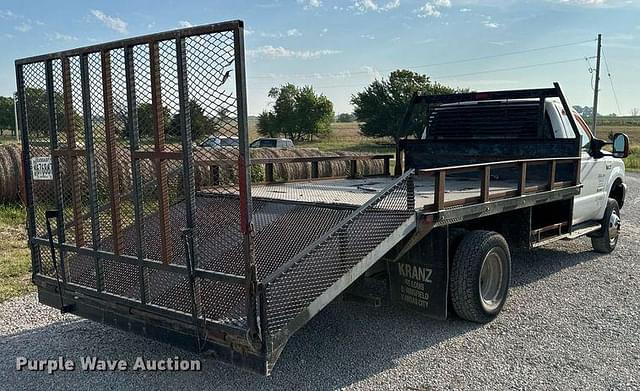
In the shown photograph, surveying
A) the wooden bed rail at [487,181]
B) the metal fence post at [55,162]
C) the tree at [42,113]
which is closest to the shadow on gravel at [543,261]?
the wooden bed rail at [487,181]

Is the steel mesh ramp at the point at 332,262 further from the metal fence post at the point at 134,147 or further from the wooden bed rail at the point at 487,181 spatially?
the metal fence post at the point at 134,147

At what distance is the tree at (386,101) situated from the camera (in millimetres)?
56969

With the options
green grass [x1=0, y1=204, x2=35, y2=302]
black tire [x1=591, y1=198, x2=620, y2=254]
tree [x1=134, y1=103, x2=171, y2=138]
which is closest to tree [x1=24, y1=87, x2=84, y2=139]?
tree [x1=134, y1=103, x2=171, y2=138]

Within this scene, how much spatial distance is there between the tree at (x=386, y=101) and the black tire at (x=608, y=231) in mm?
48008

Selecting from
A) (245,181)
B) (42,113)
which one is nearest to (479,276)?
(245,181)

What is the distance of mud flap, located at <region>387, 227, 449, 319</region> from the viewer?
4.97 m

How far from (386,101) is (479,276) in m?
53.7

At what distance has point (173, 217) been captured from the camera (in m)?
5.03

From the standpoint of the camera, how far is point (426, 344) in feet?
16.4

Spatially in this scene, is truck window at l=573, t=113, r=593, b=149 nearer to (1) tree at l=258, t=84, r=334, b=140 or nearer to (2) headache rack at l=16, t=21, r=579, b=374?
(2) headache rack at l=16, t=21, r=579, b=374

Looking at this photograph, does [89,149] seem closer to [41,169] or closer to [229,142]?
[41,169]

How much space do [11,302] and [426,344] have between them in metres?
4.50

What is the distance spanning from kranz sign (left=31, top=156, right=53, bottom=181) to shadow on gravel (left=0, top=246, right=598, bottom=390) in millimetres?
1488

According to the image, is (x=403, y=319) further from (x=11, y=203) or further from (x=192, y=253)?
(x=11, y=203)
